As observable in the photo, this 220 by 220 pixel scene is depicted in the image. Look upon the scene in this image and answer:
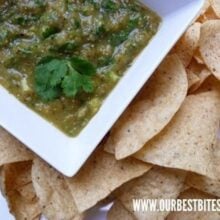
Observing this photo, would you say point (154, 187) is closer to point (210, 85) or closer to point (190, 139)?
point (190, 139)

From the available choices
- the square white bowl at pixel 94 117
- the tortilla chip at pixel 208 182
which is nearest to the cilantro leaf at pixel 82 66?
the square white bowl at pixel 94 117

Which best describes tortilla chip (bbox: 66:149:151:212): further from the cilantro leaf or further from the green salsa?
the cilantro leaf

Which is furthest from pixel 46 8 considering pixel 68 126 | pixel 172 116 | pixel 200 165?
pixel 200 165

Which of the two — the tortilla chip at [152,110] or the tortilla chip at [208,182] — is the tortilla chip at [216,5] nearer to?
the tortilla chip at [152,110]

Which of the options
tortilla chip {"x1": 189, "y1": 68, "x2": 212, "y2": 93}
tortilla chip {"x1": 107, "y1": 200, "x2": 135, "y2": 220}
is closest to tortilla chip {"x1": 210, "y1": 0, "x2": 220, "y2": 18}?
tortilla chip {"x1": 189, "y1": 68, "x2": 212, "y2": 93}

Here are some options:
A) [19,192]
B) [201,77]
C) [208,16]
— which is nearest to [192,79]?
[201,77]

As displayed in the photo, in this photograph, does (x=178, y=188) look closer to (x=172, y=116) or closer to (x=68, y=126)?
(x=172, y=116)
